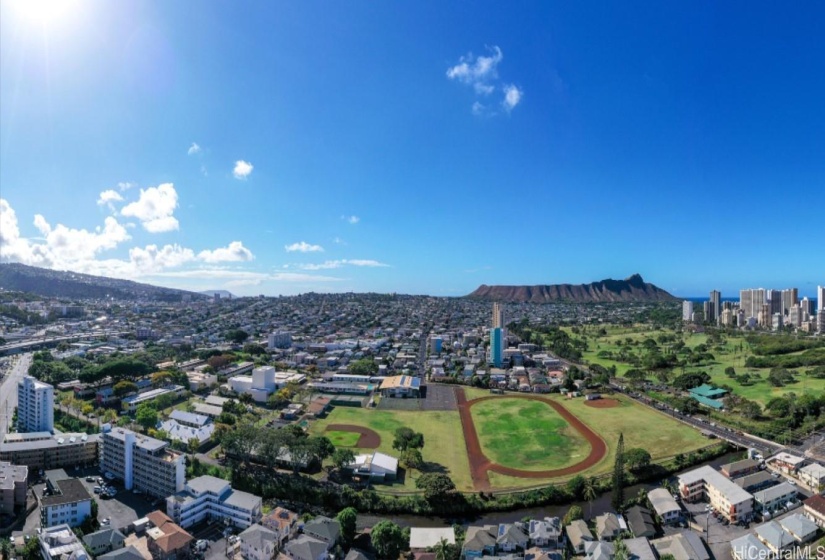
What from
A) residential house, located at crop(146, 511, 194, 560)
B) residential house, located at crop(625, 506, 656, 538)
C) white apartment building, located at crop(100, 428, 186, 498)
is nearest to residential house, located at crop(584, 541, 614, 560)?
residential house, located at crop(625, 506, 656, 538)

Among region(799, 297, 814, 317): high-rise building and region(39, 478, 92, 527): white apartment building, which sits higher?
region(799, 297, 814, 317): high-rise building

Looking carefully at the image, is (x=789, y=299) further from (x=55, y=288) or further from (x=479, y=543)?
(x=55, y=288)

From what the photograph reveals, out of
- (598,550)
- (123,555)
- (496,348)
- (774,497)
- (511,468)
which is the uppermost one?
(496,348)

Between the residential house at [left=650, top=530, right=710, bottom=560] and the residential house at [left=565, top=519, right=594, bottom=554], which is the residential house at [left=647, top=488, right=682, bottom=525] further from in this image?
the residential house at [left=565, top=519, right=594, bottom=554]

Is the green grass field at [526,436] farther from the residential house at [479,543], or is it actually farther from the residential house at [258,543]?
the residential house at [258,543]

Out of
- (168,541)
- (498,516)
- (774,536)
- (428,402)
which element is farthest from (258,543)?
(428,402)

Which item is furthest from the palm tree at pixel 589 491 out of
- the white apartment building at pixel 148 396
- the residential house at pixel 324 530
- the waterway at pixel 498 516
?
the white apartment building at pixel 148 396
